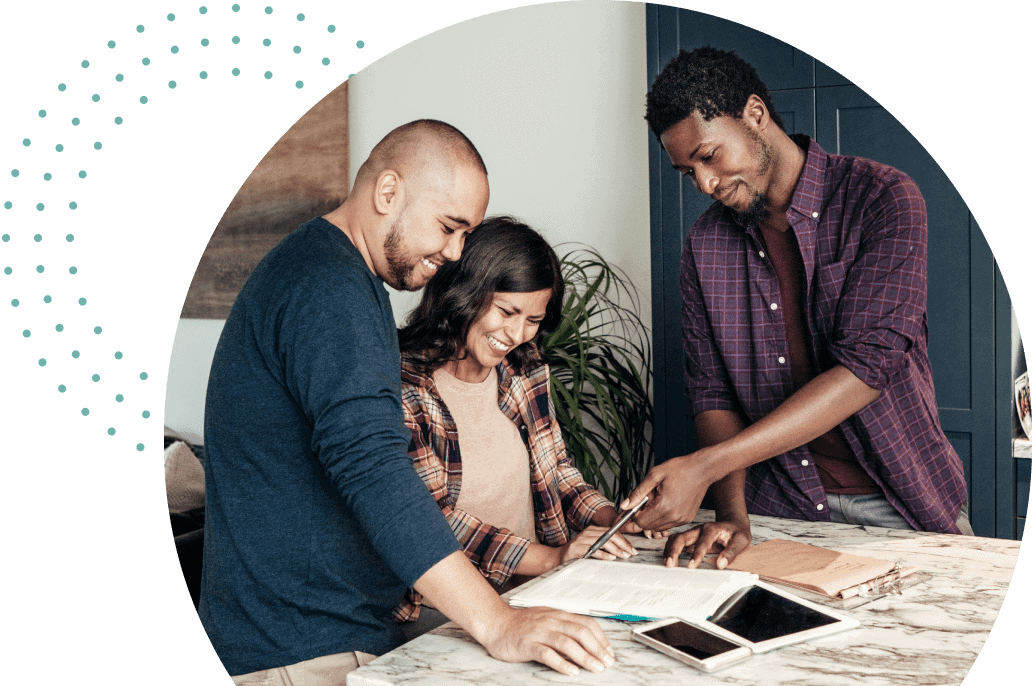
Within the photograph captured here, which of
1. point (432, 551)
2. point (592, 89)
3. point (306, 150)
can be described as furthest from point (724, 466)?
point (306, 150)

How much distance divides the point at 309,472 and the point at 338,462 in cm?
17

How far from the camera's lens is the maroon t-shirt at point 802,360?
1.79 meters

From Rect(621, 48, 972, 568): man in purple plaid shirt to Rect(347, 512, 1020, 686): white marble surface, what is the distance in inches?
13.0

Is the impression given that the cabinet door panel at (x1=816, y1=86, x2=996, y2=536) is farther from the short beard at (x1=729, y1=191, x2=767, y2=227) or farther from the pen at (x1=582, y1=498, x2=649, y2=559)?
the pen at (x1=582, y1=498, x2=649, y2=559)

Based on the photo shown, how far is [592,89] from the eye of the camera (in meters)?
2.17

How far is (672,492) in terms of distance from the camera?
5.15 ft

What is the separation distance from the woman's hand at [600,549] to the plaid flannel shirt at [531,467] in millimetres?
107

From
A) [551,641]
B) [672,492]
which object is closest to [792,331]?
[672,492]

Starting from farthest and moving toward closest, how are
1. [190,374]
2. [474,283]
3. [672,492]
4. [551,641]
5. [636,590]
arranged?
[190,374], [474,283], [672,492], [636,590], [551,641]

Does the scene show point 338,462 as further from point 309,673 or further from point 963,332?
point 963,332

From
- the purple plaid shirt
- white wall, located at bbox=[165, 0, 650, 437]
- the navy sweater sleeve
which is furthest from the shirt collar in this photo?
the navy sweater sleeve

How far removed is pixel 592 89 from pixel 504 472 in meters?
1.10

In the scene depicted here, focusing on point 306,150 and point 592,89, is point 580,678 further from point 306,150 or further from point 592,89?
point 592,89

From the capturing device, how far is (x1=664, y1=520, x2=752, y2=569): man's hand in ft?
4.51
